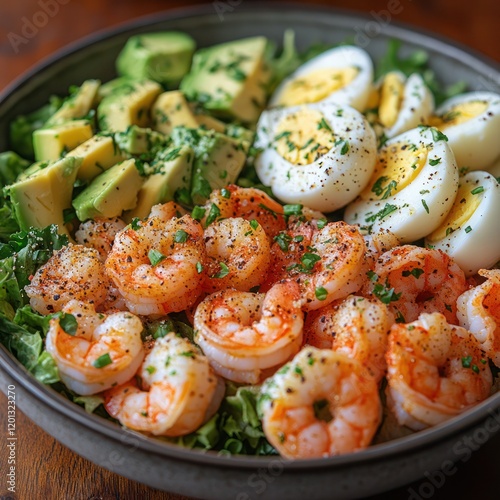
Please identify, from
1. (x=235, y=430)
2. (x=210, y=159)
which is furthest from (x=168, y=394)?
(x=210, y=159)

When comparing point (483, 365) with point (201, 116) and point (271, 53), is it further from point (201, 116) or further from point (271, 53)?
point (271, 53)

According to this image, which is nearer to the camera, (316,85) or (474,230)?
(474,230)

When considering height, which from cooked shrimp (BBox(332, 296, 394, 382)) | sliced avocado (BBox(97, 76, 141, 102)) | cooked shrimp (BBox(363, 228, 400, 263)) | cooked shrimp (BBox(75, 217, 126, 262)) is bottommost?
cooked shrimp (BBox(363, 228, 400, 263))

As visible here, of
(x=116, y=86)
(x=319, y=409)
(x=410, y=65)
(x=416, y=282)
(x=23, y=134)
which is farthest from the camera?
(x=410, y=65)

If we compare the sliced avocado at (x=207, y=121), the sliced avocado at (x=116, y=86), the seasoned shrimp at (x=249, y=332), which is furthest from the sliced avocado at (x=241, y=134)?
the seasoned shrimp at (x=249, y=332)

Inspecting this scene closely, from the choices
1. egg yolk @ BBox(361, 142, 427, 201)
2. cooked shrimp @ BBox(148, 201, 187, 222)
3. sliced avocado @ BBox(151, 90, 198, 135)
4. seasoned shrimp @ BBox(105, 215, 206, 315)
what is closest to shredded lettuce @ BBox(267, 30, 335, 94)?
sliced avocado @ BBox(151, 90, 198, 135)

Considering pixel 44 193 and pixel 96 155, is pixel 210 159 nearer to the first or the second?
pixel 96 155

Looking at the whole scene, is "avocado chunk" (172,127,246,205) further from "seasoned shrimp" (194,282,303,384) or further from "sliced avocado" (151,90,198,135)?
"seasoned shrimp" (194,282,303,384)
